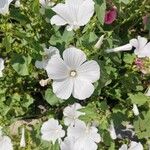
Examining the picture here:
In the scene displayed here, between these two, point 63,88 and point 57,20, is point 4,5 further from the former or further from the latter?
point 63,88

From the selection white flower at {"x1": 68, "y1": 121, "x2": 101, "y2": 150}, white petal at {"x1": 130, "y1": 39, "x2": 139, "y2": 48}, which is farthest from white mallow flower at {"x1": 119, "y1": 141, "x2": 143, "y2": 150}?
white petal at {"x1": 130, "y1": 39, "x2": 139, "y2": 48}

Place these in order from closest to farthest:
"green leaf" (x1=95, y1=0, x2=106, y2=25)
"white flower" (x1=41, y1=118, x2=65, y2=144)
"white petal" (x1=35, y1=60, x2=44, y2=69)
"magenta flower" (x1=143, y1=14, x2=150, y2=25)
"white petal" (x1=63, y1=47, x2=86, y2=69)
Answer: "white petal" (x1=63, y1=47, x2=86, y2=69) → "green leaf" (x1=95, y1=0, x2=106, y2=25) → "white petal" (x1=35, y1=60, x2=44, y2=69) → "white flower" (x1=41, y1=118, x2=65, y2=144) → "magenta flower" (x1=143, y1=14, x2=150, y2=25)

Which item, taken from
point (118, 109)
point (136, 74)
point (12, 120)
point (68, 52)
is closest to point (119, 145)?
point (118, 109)

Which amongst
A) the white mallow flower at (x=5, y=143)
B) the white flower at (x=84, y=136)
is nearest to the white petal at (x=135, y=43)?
the white flower at (x=84, y=136)

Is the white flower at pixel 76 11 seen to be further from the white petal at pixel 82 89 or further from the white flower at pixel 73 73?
the white petal at pixel 82 89

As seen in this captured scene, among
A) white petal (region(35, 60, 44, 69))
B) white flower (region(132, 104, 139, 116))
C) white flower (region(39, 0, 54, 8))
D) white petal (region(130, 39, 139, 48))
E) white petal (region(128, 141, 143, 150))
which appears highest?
white flower (region(39, 0, 54, 8))

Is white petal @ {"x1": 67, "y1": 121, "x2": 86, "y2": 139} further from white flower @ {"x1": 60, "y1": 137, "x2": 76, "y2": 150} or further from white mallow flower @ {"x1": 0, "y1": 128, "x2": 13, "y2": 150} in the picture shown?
white mallow flower @ {"x1": 0, "y1": 128, "x2": 13, "y2": 150}

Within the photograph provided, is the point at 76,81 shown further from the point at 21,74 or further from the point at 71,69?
the point at 21,74
